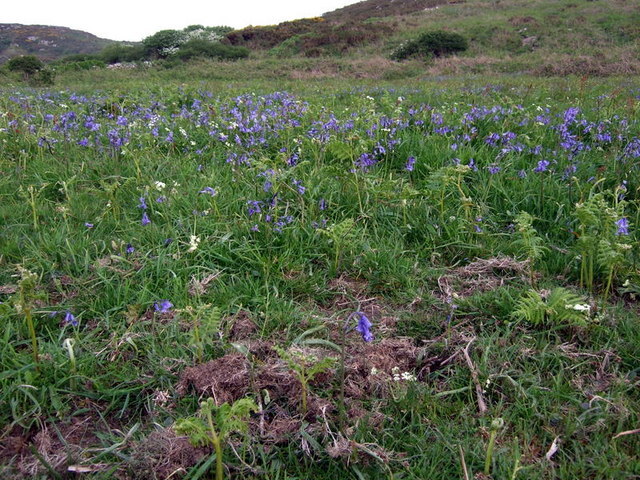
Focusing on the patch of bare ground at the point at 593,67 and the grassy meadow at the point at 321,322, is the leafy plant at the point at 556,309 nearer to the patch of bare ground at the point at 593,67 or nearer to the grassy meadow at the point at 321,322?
the grassy meadow at the point at 321,322

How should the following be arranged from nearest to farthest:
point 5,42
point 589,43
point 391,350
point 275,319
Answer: point 391,350, point 275,319, point 589,43, point 5,42

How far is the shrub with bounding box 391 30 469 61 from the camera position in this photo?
19734mm

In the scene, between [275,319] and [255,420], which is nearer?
[255,420]

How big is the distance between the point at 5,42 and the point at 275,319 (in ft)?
218

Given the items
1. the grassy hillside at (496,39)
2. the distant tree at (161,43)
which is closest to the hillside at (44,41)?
the distant tree at (161,43)

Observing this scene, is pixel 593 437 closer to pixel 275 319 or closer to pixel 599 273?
pixel 599 273

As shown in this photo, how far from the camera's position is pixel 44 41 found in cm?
5656

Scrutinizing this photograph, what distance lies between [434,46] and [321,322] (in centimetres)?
2007

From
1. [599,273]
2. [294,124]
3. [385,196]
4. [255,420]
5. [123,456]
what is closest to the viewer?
[123,456]

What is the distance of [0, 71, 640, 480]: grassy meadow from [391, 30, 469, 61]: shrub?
1737cm

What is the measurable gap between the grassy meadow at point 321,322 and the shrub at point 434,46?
17.4 m

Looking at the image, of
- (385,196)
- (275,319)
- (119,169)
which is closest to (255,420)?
(275,319)

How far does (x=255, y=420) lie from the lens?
5.62ft

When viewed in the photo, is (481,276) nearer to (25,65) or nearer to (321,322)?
(321,322)
